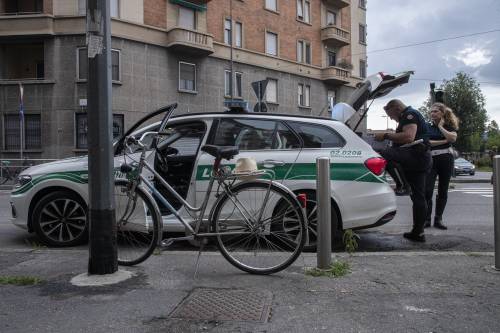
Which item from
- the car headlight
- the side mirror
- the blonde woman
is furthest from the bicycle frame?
the side mirror

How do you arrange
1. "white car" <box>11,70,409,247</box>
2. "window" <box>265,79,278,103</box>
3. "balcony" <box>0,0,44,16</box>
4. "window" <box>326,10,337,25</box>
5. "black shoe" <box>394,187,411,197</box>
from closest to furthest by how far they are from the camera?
"white car" <box>11,70,409,247</box> < "black shoe" <box>394,187,411,197</box> < "balcony" <box>0,0,44,16</box> < "window" <box>265,79,278,103</box> < "window" <box>326,10,337,25</box>

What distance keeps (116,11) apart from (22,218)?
21453mm

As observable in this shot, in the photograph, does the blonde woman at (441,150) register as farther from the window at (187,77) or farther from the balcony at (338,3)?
the balcony at (338,3)

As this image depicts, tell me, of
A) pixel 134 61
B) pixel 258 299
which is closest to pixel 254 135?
pixel 258 299

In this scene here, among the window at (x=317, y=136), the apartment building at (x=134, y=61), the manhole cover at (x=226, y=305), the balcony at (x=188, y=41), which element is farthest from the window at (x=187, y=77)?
the manhole cover at (x=226, y=305)

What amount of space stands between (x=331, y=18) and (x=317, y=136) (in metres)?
35.9

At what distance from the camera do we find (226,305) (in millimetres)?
3703

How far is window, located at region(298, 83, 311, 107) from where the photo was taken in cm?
3591

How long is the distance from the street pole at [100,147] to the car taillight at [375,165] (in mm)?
3001

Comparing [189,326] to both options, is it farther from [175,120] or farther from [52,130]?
[52,130]

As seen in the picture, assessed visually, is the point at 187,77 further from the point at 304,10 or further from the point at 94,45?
the point at 94,45

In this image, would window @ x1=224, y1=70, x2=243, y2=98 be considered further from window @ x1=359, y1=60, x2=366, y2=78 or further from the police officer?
the police officer

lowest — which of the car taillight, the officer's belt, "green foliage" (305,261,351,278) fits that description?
"green foliage" (305,261,351,278)

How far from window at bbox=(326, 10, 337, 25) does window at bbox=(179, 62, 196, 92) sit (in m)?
15.5
